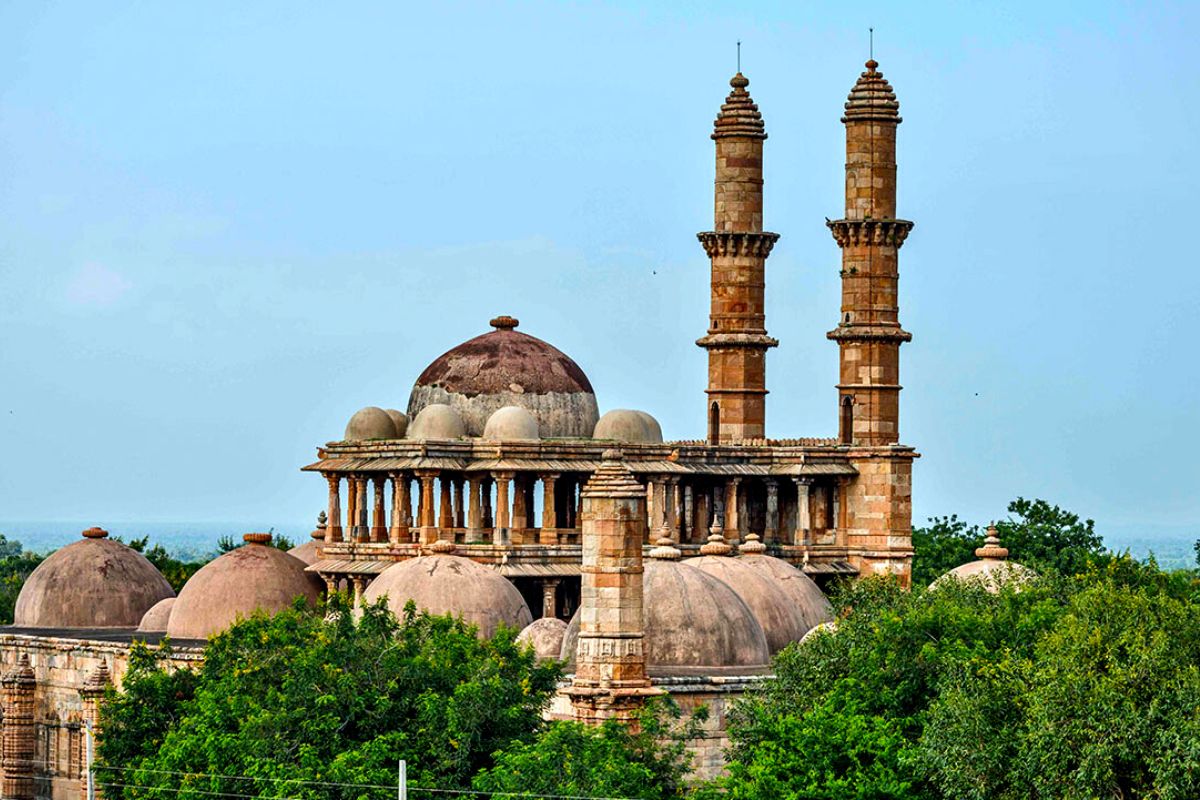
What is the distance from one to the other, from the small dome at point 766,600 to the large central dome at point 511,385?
8078 millimetres

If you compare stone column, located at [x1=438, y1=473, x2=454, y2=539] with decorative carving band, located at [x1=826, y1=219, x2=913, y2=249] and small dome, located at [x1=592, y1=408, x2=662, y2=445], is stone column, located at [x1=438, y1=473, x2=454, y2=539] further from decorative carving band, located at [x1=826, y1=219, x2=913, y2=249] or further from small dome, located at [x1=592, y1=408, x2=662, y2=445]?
decorative carving band, located at [x1=826, y1=219, x2=913, y2=249]

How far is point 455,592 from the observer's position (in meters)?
46.4

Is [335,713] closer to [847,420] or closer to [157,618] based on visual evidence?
[157,618]

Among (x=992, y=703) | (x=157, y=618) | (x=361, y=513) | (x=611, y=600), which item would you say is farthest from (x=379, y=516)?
(x=992, y=703)

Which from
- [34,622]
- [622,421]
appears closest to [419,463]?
[622,421]

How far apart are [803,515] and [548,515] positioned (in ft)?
21.1

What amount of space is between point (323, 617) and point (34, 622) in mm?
14563

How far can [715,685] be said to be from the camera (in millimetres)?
41500

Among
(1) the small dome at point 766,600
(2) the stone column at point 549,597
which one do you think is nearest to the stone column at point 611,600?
(1) the small dome at point 766,600

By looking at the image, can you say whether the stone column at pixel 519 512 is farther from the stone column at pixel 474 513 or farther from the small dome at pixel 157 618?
the small dome at pixel 157 618

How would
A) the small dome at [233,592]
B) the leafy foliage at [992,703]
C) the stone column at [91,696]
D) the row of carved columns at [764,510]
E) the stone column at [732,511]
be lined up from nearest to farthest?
the leafy foliage at [992,703] < the stone column at [91,696] < the small dome at [233,592] < the row of carved columns at [764,510] < the stone column at [732,511]

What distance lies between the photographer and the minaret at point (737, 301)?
5947 cm

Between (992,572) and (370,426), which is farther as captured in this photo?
(370,426)

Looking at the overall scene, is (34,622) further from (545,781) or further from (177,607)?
(545,781)
